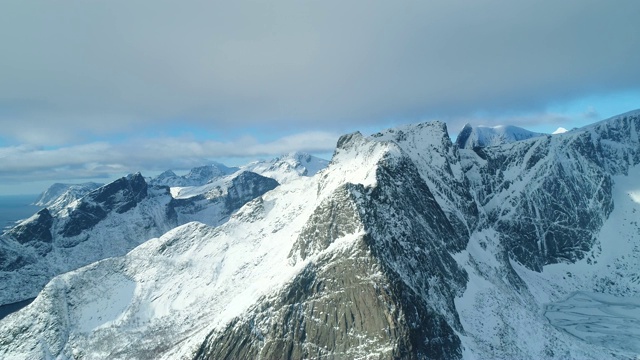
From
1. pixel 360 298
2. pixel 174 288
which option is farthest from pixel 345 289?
pixel 174 288

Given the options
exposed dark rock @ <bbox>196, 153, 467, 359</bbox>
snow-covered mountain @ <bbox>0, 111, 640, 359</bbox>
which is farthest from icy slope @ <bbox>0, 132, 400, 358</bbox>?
exposed dark rock @ <bbox>196, 153, 467, 359</bbox>

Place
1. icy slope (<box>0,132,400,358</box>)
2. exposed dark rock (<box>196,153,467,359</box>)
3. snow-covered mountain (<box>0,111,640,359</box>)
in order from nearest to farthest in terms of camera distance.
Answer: exposed dark rock (<box>196,153,467,359</box>) < snow-covered mountain (<box>0,111,640,359</box>) < icy slope (<box>0,132,400,358</box>)

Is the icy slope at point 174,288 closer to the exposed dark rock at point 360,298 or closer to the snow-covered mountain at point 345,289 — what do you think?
the snow-covered mountain at point 345,289

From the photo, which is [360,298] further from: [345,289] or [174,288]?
[174,288]

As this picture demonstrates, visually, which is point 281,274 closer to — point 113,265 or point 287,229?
point 287,229

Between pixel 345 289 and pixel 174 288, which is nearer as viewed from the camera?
pixel 345 289

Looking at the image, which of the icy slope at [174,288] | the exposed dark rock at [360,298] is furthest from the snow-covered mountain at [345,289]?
the icy slope at [174,288]

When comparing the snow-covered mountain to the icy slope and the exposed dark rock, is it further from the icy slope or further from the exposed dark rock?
the icy slope

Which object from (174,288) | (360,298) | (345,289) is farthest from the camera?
(174,288)


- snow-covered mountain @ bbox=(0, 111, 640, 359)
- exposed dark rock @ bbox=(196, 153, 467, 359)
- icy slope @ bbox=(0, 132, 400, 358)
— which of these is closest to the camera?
exposed dark rock @ bbox=(196, 153, 467, 359)
